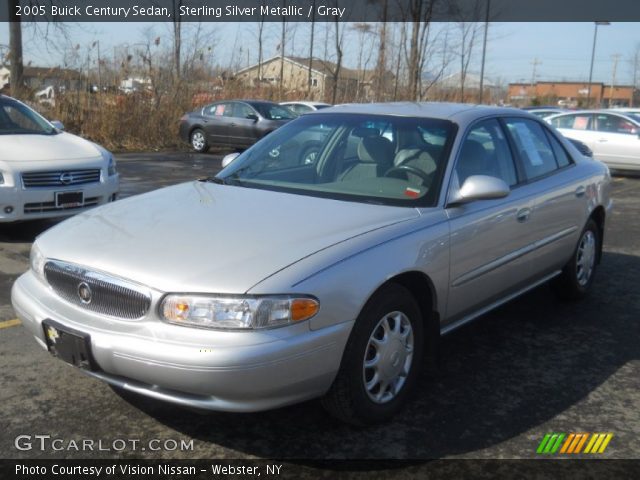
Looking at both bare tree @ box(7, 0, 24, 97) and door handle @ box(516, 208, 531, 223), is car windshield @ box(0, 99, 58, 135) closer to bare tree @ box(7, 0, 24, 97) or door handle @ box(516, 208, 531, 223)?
door handle @ box(516, 208, 531, 223)

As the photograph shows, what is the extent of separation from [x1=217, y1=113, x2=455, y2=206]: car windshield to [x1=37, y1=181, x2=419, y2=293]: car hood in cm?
20

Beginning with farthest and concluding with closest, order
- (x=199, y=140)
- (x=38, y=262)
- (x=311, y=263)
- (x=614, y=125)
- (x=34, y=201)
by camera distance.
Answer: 1. (x=199, y=140)
2. (x=614, y=125)
3. (x=34, y=201)
4. (x=38, y=262)
5. (x=311, y=263)

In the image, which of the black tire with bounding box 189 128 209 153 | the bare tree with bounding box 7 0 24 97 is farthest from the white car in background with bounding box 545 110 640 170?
the bare tree with bounding box 7 0 24 97

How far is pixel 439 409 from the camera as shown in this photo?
3.39 meters

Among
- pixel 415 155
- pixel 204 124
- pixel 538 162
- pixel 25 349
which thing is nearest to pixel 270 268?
pixel 415 155

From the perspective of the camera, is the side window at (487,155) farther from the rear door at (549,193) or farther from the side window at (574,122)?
the side window at (574,122)

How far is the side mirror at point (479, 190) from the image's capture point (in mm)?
3537

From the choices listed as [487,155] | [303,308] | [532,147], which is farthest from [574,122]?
[303,308]

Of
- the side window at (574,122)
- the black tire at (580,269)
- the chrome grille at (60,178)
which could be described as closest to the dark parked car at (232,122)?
the side window at (574,122)

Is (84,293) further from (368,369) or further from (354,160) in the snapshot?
(354,160)

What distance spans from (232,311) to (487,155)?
2214 millimetres

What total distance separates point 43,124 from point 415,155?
5.64 m

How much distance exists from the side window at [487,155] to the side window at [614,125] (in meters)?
11.6

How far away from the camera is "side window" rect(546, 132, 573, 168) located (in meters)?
5.00
